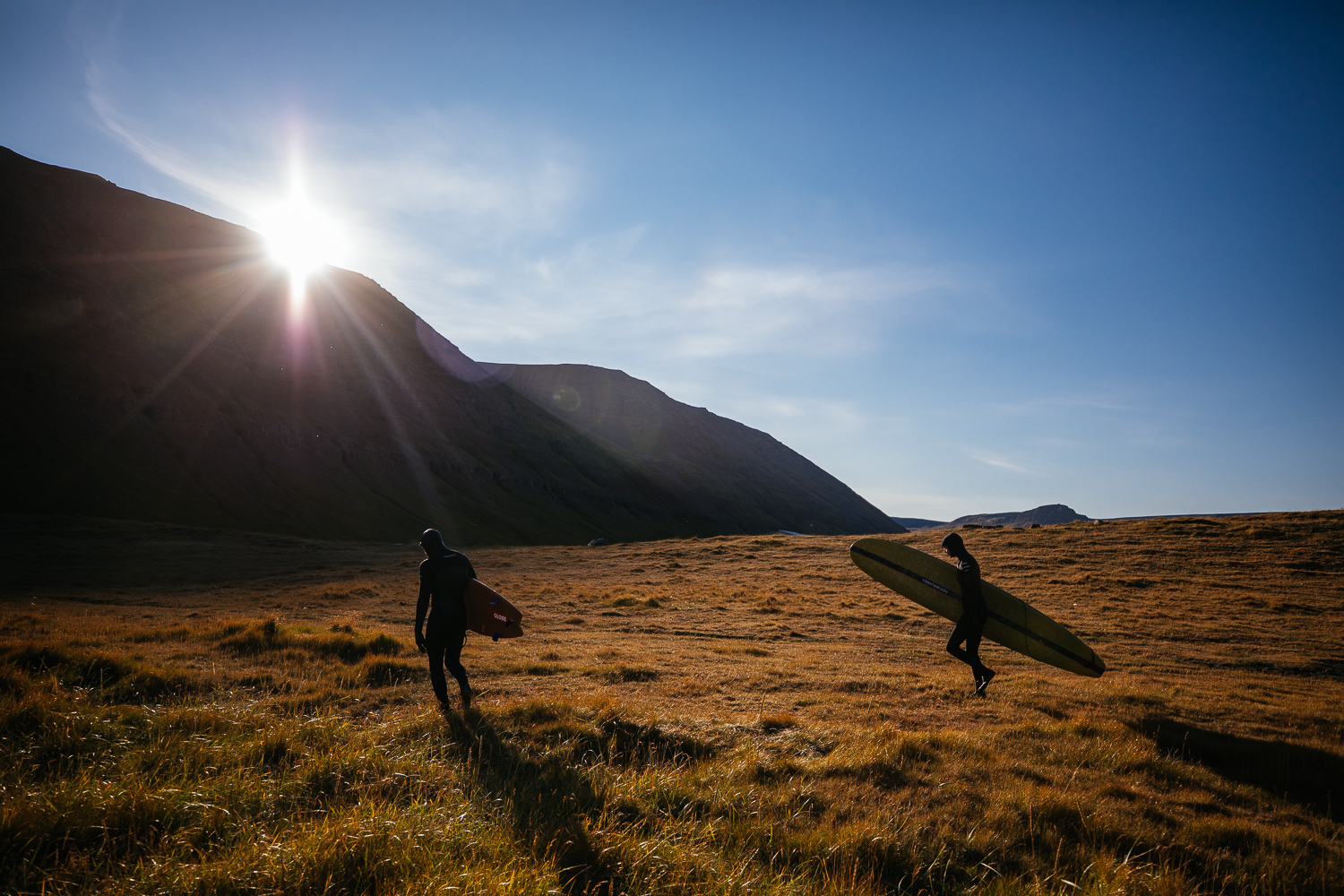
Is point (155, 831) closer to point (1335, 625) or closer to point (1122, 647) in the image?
point (1122, 647)

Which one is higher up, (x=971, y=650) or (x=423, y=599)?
(x=971, y=650)

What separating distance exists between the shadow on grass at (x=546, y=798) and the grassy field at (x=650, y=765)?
33 millimetres

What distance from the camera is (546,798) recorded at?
5449 mm

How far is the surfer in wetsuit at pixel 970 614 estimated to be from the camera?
1082 centimetres

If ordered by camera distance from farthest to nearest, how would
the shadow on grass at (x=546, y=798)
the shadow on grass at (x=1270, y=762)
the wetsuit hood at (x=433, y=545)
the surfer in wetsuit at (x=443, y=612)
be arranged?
1. the wetsuit hood at (x=433, y=545)
2. the surfer in wetsuit at (x=443, y=612)
3. the shadow on grass at (x=1270, y=762)
4. the shadow on grass at (x=546, y=798)

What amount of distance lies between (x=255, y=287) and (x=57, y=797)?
11466 cm

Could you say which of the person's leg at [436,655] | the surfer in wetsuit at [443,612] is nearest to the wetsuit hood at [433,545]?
the surfer in wetsuit at [443,612]

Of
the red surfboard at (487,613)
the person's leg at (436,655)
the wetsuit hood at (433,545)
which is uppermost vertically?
the wetsuit hood at (433,545)

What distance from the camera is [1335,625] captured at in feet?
65.8

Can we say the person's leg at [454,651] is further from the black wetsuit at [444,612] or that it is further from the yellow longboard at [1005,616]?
the yellow longboard at [1005,616]

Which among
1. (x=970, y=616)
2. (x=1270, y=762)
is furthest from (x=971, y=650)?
(x=1270, y=762)

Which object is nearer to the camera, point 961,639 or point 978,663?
point 978,663

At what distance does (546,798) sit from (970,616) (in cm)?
882

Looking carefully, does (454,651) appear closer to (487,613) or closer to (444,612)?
(444,612)
